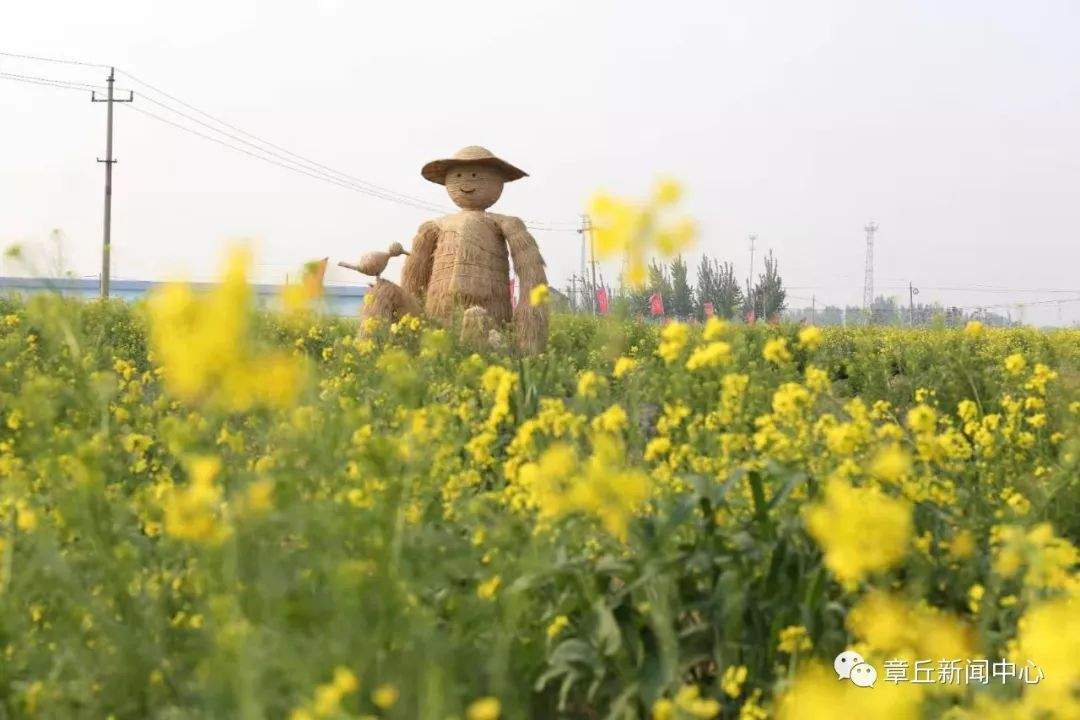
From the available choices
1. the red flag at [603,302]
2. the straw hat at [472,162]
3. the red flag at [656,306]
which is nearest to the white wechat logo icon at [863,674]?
the red flag at [603,302]

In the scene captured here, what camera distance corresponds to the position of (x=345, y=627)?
5.04 feet

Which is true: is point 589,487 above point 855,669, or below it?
above

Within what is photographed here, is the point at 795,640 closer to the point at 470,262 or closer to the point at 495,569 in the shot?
the point at 495,569

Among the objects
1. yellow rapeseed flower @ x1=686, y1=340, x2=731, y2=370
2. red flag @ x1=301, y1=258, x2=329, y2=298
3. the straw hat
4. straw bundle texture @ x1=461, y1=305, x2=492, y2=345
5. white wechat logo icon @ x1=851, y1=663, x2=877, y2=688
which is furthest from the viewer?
the straw hat

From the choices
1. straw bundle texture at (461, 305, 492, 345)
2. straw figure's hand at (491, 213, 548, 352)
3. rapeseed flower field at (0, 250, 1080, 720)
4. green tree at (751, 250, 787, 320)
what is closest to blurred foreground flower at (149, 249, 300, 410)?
rapeseed flower field at (0, 250, 1080, 720)

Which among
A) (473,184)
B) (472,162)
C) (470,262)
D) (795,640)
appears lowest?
(795,640)

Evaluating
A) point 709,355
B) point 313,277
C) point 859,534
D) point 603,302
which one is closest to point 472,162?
point 603,302

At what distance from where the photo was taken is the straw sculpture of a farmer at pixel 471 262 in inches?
275

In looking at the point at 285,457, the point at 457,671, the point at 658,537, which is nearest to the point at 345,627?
the point at 457,671

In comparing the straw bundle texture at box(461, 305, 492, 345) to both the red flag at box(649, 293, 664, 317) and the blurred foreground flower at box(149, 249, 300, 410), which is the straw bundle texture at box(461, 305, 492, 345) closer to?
the red flag at box(649, 293, 664, 317)

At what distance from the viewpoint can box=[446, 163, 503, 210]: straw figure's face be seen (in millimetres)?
7234

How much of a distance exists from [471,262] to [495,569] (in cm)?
508

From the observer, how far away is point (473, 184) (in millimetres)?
7234

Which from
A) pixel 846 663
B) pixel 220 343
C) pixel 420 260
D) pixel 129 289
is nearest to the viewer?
pixel 220 343
